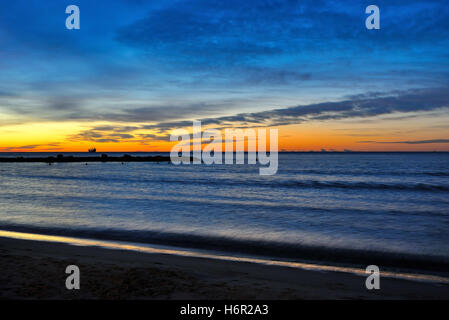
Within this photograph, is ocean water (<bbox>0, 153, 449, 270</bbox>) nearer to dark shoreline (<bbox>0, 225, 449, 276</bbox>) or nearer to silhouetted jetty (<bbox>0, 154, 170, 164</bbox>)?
dark shoreline (<bbox>0, 225, 449, 276</bbox>)

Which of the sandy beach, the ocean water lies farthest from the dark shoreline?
the sandy beach

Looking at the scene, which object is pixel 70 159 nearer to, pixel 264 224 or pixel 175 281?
pixel 264 224

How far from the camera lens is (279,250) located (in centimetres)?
1079

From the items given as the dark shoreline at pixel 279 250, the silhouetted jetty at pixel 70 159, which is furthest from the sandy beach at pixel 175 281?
the silhouetted jetty at pixel 70 159

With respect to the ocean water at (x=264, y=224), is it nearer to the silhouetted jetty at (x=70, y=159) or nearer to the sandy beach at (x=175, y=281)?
the sandy beach at (x=175, y=281)

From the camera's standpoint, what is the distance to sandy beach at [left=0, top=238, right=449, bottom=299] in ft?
20.7

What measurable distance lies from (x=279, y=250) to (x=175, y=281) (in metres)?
4.84

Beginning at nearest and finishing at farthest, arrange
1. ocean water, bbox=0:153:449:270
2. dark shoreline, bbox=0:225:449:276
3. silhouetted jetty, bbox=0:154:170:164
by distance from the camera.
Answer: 1. dark shoreline, bbox=0:225:449:276
2. ocean water, bbox=0:153:449:270
3. silhouetted jetty, bbox=0:154:170:164

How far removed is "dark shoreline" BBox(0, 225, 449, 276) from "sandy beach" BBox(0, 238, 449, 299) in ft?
5.17

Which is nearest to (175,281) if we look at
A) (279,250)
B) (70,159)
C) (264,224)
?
(279,250)

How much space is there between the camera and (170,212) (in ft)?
60.4

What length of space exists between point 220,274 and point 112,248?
465 centimetres

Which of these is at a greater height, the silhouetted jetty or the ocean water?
the silhouetted jetty
